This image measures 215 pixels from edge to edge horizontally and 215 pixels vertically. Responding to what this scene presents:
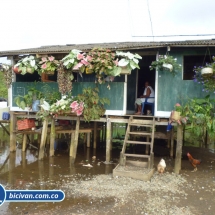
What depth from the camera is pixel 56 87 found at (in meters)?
9.65

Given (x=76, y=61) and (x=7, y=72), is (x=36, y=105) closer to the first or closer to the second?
(x=7, y=72)

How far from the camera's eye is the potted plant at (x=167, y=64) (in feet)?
25.8

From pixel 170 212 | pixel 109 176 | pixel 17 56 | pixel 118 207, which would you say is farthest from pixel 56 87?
pixel 170 212

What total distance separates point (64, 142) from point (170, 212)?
9337 millimetres

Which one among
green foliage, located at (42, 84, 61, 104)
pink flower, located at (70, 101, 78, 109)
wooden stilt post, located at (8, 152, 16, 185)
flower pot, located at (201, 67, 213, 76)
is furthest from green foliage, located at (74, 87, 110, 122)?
flower pot, located at (201, 67, 213, 76)

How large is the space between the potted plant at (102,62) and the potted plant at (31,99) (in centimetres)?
274

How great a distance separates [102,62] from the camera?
790 centimetres

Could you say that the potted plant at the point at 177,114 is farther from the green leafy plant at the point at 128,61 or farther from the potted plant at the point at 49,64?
the potted plant at the point at 49,64

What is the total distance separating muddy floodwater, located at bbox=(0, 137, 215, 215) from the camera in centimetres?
535

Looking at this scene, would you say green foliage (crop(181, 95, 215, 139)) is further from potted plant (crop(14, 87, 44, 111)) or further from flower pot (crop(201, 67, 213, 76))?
potted plant (crop(14, 87, 44, 111))

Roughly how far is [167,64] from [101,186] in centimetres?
427

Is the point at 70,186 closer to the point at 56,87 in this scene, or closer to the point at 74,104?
the point at 74,104

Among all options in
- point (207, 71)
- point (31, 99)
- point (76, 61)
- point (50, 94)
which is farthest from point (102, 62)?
point (31, 99)

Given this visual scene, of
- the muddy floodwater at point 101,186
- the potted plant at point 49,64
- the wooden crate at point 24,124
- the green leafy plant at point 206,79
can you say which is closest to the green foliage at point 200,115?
the green leafy plant at point 206,79
